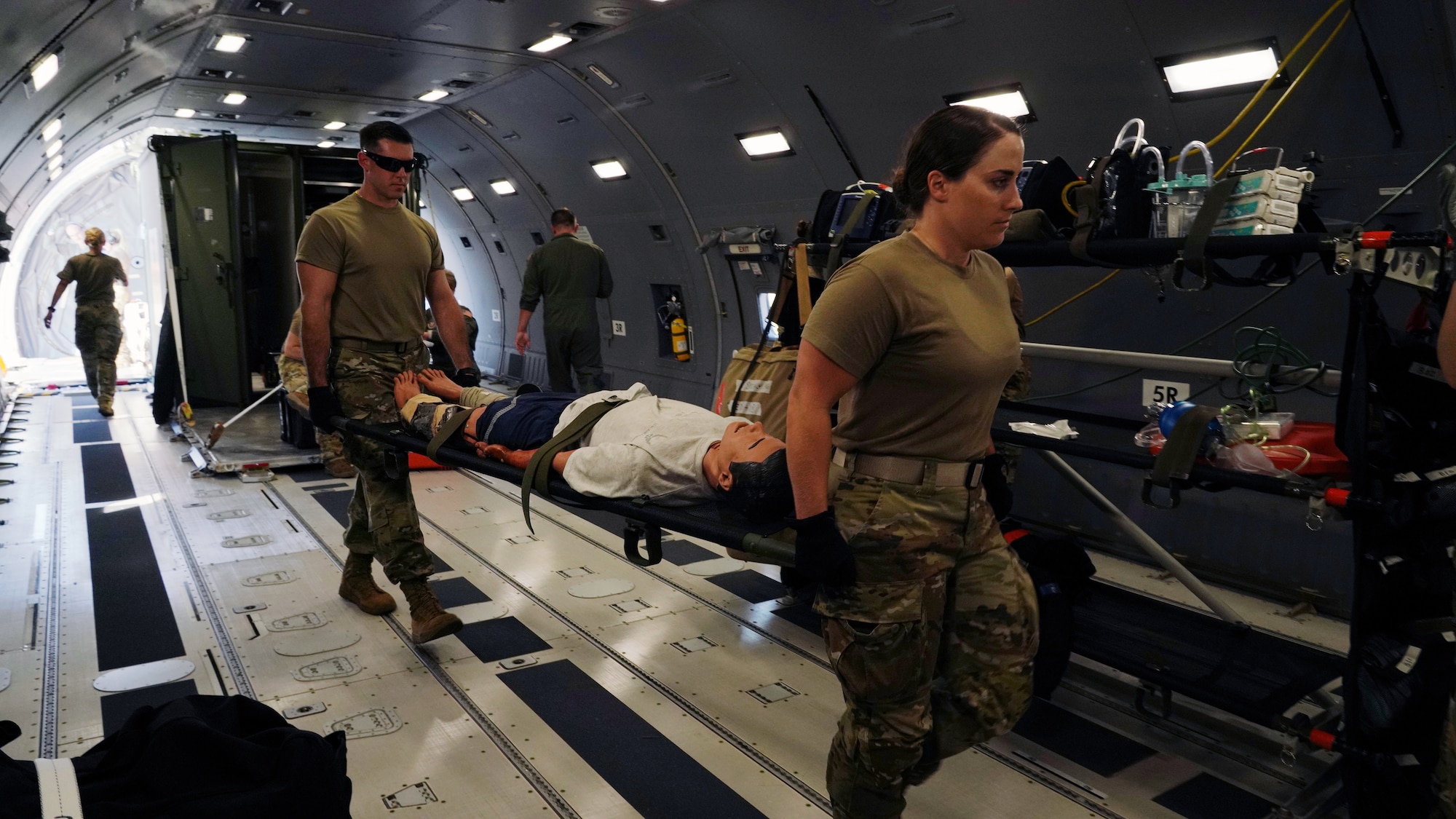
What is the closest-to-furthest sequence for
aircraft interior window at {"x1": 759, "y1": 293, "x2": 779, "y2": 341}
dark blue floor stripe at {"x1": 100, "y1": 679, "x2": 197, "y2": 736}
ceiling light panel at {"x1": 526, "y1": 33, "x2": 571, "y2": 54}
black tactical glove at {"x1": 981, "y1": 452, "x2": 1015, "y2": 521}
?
black tactical glove at {"x1": 981, "y1": 452, "x2": 1015, "y2": 521}
dark blue floor stripe at {"x1": 100, "y1": 679, "x2": 197, "y2": 736}
ceiling light panel at {"x1": 526, "y1": 33, "x2": 571, "y2": 54}
aircraft interior window at {"x1": 759, "y1": 293, "x2": 779, "y2": 341}

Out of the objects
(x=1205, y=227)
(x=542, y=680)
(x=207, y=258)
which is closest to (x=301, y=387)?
(x=207, y=258)

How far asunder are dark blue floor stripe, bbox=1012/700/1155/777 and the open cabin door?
27.9 ft

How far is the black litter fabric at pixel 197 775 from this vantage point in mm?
2012

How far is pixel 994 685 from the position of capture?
96.3 inches

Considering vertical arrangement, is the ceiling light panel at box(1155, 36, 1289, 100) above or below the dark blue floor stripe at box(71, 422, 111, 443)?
above

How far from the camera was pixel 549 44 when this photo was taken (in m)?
7.76

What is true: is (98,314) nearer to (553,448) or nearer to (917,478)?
(553,448)

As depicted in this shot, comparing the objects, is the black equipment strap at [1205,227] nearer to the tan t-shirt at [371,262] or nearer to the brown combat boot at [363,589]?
the tan t-shirt at [371,262]

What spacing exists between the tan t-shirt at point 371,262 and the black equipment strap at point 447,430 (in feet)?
2.22

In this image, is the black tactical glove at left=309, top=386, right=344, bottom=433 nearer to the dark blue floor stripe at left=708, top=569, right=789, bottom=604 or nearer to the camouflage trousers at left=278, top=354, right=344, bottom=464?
the dark blue floor stripe at left=708, top=569, right=789, bottom=604

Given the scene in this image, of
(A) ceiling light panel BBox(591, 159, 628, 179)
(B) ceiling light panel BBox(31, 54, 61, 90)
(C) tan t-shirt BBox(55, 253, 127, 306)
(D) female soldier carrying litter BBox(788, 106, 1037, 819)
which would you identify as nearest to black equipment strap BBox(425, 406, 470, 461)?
(D) female soldier carrying litter BBox(788, 106, 1037, 819)

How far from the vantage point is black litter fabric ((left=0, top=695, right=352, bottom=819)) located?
79.2 inches

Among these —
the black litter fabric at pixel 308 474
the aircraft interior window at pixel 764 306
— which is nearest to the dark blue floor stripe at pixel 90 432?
the black litter fabric at pixel 308 474

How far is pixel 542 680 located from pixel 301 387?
3881mm
